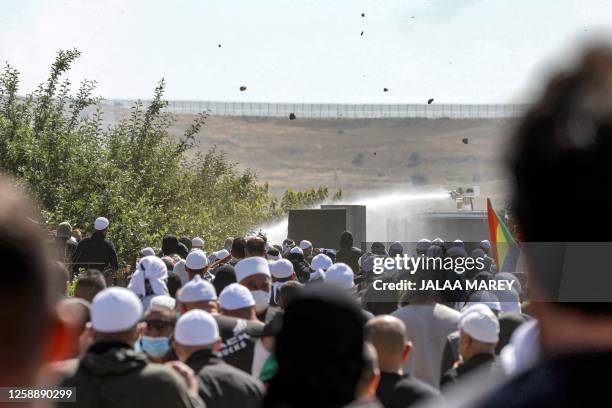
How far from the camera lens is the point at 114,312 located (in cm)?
548

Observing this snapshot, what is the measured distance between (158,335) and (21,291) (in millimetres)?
4998

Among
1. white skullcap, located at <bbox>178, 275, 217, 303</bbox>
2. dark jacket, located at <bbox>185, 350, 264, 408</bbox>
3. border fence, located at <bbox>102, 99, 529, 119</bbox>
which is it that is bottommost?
dark jacket, located at <bbox>185, 350, 264, 408</bbox>

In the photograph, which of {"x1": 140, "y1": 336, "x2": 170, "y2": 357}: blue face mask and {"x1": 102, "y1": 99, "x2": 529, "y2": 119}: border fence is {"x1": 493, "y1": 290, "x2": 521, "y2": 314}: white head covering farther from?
{"x1": 102, "y1": 99, "x2": 529, "y2": 119}: border fence

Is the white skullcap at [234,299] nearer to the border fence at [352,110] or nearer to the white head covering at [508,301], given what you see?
the white head covering at [508,301]

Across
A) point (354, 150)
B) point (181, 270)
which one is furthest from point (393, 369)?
point (354, 150)

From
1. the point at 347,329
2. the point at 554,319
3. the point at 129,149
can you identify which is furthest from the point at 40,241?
the point at 129,149

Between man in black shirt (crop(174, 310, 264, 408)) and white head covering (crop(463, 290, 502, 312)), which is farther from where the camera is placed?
white head covering (crop(463, 290, 502, 312))

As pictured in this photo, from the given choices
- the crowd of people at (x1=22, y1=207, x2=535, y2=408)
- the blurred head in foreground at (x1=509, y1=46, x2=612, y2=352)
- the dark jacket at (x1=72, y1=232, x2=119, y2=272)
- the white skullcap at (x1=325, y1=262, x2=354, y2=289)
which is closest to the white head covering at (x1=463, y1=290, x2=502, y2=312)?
the crowd of people at (x1=22, y1=207, x2=535, y2=408)

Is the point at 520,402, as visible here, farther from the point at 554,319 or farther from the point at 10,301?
the point at 10,301

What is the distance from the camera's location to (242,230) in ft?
124

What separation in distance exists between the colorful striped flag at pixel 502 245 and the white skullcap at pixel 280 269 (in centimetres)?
252

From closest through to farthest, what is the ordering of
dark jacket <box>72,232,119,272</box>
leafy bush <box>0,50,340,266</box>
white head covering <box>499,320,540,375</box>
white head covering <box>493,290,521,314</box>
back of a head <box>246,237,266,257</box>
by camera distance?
white head covering <box>499,320,540,375</box>, white head covering <box>493,290,521,314</box>, back of a head <box>246,237,266,257</box>, dark jacket <box>72,232,119,272</box>, leafy bush <box>0,50,340,266</box>

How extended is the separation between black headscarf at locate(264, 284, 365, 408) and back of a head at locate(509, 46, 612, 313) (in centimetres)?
60

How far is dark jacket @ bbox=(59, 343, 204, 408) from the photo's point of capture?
5156 millimetres
